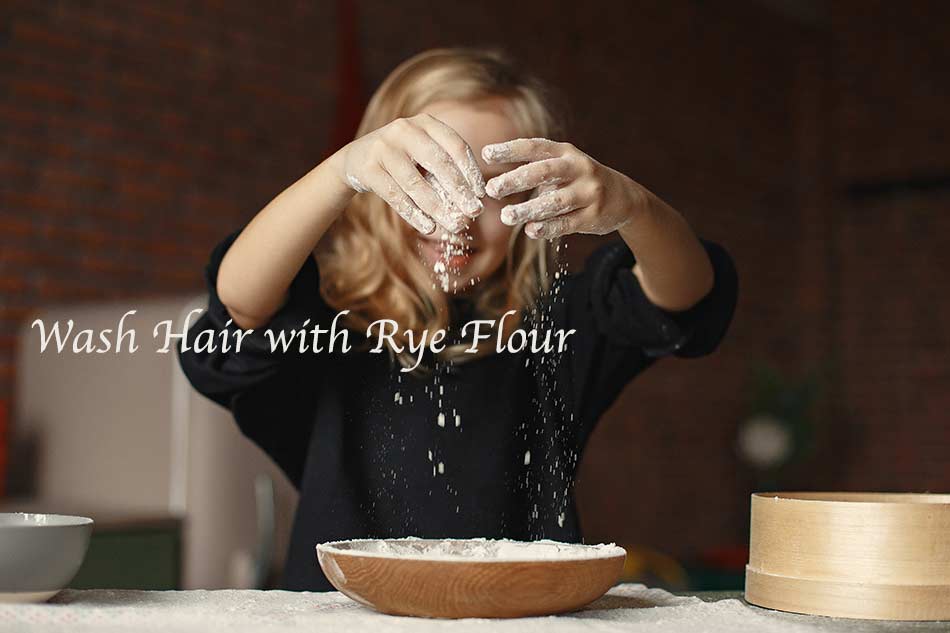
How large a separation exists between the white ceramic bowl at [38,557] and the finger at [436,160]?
0.35m

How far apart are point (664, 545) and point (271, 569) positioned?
2465mm

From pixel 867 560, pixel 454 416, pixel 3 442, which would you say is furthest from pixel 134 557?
pixel 867 560

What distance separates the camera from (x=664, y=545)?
14.4ft

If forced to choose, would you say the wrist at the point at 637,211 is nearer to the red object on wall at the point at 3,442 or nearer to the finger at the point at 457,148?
the finger at the point at 457,148

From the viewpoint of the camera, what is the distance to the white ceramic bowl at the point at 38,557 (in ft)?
2.56

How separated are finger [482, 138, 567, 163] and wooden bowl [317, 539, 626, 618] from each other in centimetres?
29

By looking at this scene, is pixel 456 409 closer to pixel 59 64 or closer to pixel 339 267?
pixel 339 267

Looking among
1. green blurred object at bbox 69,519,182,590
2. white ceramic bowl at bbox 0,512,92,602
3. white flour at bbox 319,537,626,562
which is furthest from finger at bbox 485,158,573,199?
green blurred object at bbox 69,519,182,590

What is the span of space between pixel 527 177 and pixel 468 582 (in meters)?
0.31

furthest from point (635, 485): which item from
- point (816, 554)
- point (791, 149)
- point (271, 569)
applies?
point (816, 554)

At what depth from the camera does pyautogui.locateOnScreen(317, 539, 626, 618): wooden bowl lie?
74cm

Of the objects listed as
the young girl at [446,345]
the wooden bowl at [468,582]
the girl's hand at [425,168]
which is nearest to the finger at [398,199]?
the girl's hand at [425,168]

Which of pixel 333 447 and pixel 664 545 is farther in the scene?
pixel 664 545

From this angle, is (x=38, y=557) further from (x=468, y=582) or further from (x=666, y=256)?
(x=666, y=256)
